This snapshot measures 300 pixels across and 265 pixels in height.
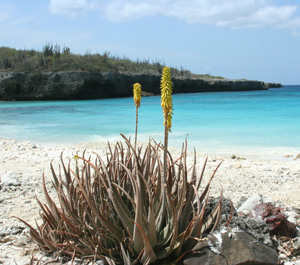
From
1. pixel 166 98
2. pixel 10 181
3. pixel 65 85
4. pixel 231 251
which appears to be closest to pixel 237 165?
pixel 10 181

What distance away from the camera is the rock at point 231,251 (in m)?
2.30

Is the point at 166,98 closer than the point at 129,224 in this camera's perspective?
Yes

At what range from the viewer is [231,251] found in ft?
7.77

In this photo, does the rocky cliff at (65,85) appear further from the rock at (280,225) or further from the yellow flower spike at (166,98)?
the yellow flower spike at (166,98)

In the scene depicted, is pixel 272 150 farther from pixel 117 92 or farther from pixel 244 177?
pixel 117 92

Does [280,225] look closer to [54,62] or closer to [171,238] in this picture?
[171,238]

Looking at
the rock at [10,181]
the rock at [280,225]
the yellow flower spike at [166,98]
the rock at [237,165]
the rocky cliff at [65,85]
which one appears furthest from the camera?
Answer: the rocky cliff at [65,85]

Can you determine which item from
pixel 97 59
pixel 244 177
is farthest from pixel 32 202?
pixel 97 59

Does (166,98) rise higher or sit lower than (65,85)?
lower

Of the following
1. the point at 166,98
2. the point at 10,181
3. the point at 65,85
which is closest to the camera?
the point at 166,98

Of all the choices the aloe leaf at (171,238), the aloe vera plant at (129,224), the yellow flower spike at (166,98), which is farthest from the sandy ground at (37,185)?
the yellow flower spike at (166,98)

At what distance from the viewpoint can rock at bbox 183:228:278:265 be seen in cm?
230

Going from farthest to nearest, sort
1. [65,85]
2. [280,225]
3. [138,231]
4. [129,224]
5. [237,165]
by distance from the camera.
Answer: [65,85] → [237,165] → [280,225] → [129,224] → [138,231]

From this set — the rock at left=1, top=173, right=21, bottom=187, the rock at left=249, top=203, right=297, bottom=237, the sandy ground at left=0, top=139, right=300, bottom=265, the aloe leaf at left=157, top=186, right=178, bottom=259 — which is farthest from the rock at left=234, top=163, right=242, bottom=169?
the aloe leaf at left=157, top=186, right=178, bottom=259
